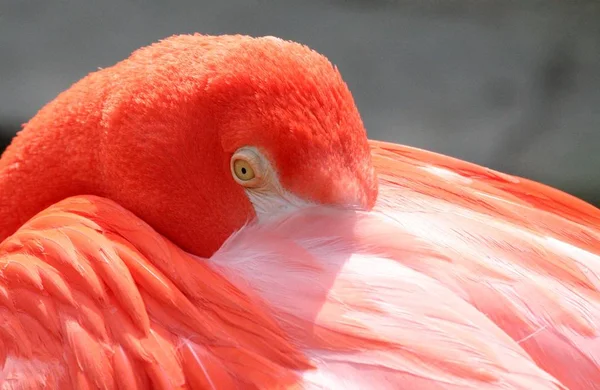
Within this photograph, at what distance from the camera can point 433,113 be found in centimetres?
295

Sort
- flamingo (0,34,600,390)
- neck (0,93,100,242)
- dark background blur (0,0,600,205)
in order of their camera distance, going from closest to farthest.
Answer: flamingo (0,34,600,390) < neck (0,93,100,242) < dark background blur (0,0,600,205)

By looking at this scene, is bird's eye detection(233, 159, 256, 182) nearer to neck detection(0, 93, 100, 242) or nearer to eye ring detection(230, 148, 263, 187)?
eye ring detection(230, 148, 263, 187)

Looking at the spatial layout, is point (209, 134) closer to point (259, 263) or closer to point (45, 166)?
point (259, 263)

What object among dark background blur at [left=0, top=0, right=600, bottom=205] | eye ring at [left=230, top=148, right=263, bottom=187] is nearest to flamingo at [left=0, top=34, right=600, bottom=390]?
eye ring at [left=230, top=148, right=263, bottom=187]

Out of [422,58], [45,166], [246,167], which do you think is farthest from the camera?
[422,58]

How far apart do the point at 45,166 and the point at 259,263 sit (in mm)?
398

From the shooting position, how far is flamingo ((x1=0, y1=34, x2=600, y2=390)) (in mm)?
953

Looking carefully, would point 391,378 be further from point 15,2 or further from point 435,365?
point 15,2

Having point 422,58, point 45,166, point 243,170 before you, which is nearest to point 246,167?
point 243,170

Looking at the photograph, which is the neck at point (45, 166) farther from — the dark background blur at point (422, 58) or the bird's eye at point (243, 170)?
the dark background blur at point (422, 58)

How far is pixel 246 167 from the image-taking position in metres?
1.04

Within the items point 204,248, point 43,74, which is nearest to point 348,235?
point 204,248

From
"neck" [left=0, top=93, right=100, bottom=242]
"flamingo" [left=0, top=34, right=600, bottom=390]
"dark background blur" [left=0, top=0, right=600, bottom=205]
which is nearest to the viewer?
"flamingo" [left=0, top=34, right=600, bottom=390]

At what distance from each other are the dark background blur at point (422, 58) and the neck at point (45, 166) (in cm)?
164
